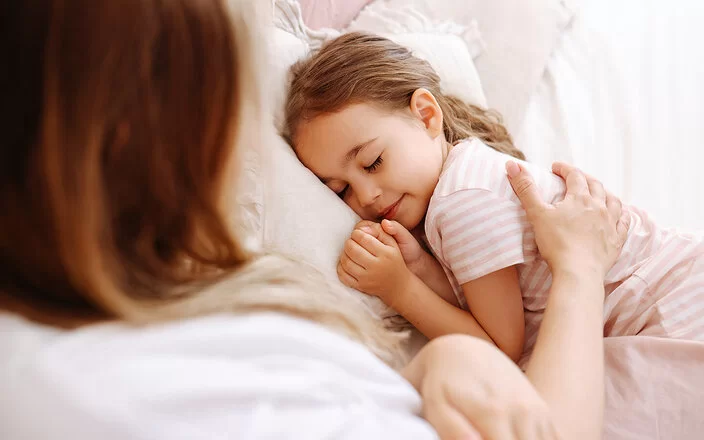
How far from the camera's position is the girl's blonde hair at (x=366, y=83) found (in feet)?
4.06

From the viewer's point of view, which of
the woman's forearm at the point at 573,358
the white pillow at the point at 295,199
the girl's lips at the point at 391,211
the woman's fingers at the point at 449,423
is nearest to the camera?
the woman's fingers at the point at 449,423

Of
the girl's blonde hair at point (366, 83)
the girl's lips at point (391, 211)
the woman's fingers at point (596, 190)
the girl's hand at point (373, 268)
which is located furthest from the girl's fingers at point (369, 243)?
the woman's fingers at point (596, 190)

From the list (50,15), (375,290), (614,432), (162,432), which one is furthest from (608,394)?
(50,15)

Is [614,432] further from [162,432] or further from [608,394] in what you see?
[162,432]

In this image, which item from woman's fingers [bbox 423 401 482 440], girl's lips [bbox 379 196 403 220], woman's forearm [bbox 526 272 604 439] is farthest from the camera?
girl's lips [bbox 379 196 403 220]

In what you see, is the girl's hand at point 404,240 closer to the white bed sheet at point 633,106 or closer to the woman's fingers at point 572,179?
the woman's fingers at point 572,179

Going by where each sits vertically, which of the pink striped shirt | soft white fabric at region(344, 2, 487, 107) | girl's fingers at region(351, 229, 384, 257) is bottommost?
girl's fingers at region(351, 229, 384, 257)

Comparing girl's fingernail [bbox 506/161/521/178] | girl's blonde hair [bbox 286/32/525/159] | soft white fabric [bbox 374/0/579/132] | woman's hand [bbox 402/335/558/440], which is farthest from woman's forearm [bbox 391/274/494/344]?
soft white fabric [bbox 374/0/579/132]

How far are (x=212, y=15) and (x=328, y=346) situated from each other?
303 millimetres

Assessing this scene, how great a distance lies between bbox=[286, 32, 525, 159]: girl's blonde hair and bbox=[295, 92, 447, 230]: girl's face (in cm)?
2

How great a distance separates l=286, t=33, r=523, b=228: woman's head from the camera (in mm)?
1217

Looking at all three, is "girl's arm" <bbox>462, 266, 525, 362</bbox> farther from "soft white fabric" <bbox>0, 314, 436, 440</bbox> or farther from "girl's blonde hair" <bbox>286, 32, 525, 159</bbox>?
"soft white fabric" <bbox>0, 314, 436, 440</bbox>

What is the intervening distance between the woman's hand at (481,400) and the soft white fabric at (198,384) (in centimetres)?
4

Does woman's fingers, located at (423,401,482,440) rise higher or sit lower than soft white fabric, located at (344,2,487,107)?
lower
